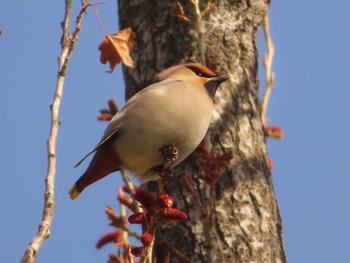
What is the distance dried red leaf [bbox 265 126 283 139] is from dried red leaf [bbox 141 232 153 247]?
211 cm

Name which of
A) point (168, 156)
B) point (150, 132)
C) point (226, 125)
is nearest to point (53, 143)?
point (168, 156)

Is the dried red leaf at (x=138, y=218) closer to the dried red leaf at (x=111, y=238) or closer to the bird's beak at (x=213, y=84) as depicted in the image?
the bird's beak at (x=213, y=84)

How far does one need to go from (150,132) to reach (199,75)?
1.72 ft

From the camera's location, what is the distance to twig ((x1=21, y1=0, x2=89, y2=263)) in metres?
1.66

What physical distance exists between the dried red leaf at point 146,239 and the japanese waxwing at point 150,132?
0.97 metres

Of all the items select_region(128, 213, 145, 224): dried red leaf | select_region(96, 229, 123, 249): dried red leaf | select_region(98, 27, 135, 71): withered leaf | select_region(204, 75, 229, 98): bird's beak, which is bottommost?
select_region(96, 229, 123, 249): dried red leaf

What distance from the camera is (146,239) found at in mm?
1857

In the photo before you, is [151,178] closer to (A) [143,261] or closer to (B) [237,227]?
(B) [237,227]

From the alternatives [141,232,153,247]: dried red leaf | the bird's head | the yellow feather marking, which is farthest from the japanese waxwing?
[141,232,153,247]: dried red leaf

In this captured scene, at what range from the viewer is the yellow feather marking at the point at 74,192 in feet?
9.57

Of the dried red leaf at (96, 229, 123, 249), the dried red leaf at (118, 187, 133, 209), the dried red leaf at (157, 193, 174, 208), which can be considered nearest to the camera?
the dried red leaf at (157, 193, 174, 208)

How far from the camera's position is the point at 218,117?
343cm

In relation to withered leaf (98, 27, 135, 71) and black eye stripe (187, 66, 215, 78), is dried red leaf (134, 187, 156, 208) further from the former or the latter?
black eye stripe (187, 66, 215, 78)

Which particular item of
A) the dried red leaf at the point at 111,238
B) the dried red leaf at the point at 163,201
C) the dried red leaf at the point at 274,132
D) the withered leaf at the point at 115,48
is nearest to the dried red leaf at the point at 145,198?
the dried red leaf at the point at 163,201
